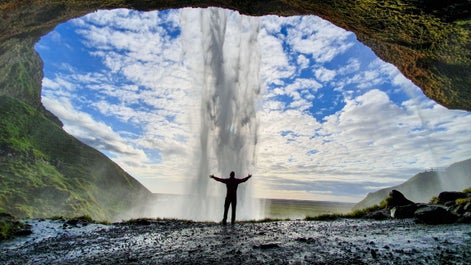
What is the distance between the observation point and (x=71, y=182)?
86312 mm

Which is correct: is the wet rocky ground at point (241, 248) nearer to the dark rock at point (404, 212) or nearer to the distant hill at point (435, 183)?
the dark rock at point (404, 212)

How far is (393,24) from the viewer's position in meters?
15.5

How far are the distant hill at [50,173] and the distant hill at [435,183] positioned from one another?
9178 cm

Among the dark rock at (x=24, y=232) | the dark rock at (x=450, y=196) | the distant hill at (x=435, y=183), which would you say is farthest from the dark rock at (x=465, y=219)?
the distant hill at (x=435, y=183)

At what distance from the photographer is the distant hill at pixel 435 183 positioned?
99312mm

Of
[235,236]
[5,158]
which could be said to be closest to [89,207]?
[5,158]

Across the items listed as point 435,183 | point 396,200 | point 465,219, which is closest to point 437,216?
point 465,219

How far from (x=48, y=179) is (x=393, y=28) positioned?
9297cm

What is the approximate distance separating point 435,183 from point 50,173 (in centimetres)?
14545

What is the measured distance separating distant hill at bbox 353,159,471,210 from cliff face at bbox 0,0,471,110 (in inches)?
3404

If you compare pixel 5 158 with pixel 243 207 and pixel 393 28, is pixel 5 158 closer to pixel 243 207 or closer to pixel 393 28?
pixel 243 207

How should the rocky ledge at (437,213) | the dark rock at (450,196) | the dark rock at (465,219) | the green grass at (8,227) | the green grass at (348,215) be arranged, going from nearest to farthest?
1. the green grass at (8,227)
2. the dark rock at (465,219)
3. the rocky ledge at (437,213)
4. the dark rock at (450,196)
5. the green grass at (348,215)

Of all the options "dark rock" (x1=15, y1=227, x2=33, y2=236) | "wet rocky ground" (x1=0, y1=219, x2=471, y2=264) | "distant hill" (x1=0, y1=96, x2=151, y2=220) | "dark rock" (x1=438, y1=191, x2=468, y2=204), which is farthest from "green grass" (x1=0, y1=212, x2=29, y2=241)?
"distant hill" (x1=0, y1=96, x2=151, y2=220)

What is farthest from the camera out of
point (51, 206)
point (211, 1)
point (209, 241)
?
point (51, 206)
